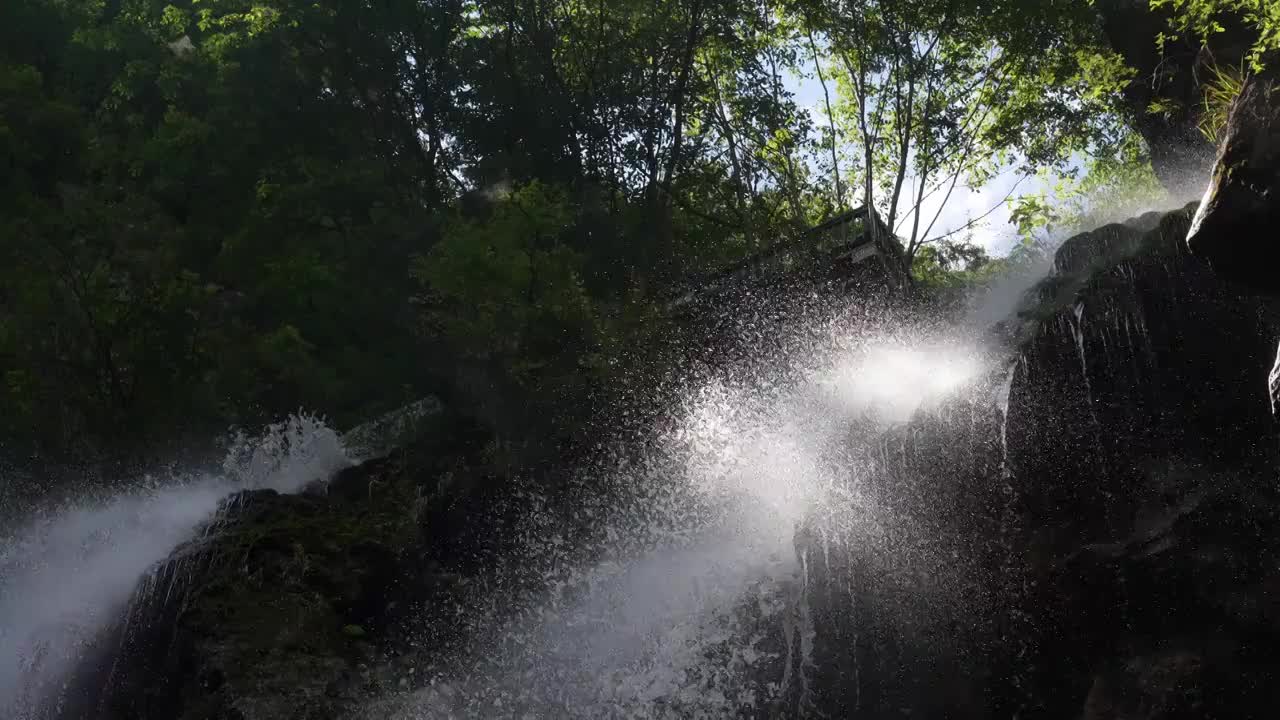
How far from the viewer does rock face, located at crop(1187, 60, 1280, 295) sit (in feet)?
29.0

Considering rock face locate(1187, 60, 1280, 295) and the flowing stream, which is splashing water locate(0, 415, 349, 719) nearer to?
the flowing stream

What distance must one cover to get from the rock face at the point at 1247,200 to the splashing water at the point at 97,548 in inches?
558

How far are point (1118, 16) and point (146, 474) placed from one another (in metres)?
20.9

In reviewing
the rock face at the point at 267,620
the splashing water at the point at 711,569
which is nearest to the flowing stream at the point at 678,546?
the splashing water at the point at 711,569

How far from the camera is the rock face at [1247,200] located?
885 cm

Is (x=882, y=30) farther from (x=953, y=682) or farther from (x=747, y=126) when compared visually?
(x=953, y=682)

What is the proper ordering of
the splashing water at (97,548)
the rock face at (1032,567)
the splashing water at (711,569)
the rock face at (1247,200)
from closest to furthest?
the rock face at (1247,200), the rock face at (1032,567), the splashing water at (711,569), the splashing water at (97,548)

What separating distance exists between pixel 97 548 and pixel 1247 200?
57.8ft

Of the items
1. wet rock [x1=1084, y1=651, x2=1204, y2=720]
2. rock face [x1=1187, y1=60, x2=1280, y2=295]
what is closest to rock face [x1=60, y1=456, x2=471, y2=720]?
wet rock [x1=1084, y1=651, x2=1204, y2=720]

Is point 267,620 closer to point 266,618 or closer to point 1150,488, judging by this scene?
point 266,618

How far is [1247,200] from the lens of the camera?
895 centimetres

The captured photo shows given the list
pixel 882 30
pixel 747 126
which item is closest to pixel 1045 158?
pixel 882 30

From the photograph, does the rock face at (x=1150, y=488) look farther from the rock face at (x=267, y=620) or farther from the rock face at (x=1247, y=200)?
the rock face at (x=267, y=620)

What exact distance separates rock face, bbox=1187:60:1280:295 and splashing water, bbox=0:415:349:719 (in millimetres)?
14169
